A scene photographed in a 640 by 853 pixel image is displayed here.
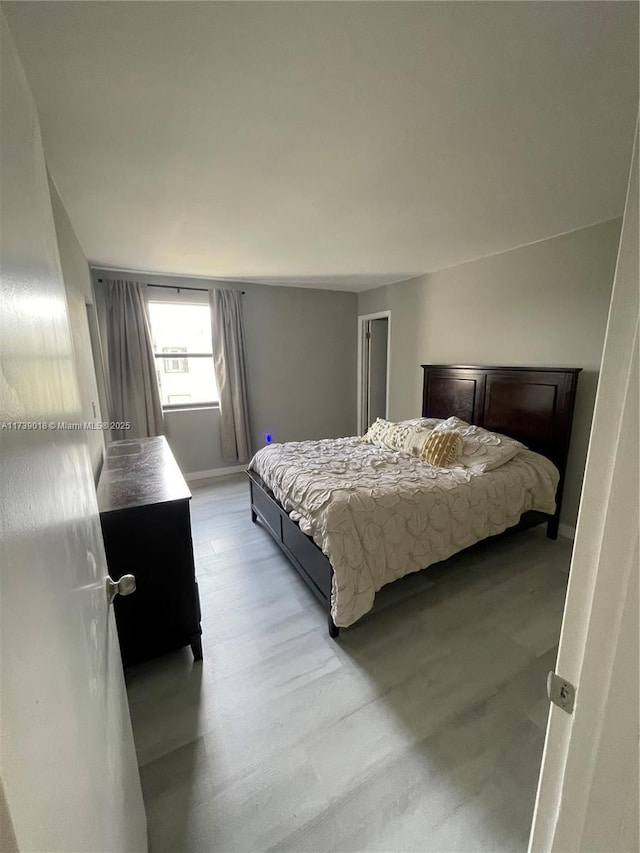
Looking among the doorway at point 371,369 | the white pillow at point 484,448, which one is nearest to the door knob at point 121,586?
the white pillow at point 484,448

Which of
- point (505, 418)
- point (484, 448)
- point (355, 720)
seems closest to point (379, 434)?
point (484, 448)

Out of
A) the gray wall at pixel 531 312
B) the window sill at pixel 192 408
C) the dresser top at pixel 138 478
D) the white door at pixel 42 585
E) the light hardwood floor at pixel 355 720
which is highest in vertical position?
the gray wall at pixel 531 312

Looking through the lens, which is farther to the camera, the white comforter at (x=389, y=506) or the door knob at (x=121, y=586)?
the white comforter at (x=389, y=506)

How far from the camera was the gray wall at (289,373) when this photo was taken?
4.20m

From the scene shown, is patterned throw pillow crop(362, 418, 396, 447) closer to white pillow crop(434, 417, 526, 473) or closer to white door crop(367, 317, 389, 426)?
white pillow crop(434, 417, 526, 473)

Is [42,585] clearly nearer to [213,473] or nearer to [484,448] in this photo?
[484,448]

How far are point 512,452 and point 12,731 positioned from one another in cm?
289

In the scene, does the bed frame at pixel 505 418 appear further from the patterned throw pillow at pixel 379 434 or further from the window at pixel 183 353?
the window at pixel 183 353

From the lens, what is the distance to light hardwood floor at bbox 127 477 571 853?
113 cm

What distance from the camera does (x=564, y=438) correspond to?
265cm

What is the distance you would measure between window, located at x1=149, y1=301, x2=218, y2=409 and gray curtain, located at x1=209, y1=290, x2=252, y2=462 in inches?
5.8

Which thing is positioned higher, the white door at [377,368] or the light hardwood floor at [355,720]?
the white door at [377,368]

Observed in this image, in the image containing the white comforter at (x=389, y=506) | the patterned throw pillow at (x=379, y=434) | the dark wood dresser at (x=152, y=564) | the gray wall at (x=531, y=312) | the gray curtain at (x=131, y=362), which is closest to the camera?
the dark wood dresser at (x=152, y=564)

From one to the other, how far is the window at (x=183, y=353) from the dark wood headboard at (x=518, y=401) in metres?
2.71
